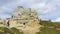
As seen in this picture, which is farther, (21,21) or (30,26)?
(21,21)

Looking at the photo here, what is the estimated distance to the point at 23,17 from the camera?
83750mm

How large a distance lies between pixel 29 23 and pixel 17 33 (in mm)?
13850

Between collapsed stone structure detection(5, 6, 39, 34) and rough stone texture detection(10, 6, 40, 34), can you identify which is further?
collapsed stone structure detection(5, 6, 39, 34)

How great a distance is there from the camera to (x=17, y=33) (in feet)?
219

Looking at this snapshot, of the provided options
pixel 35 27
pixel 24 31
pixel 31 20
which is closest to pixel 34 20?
pixel 31 20

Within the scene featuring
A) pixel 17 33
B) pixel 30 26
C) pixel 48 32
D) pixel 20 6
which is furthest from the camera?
pixel 20 6

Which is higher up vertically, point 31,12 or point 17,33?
point 31,12

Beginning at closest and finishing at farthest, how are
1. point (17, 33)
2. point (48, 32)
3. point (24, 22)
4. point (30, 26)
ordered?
point (17, 33), point (48, 32), point (30, 26), point (24, 22)

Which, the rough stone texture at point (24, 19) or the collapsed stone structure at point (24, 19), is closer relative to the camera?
the rough stone texture at point (24, 19)

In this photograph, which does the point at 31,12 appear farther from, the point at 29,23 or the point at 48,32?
the point at 48,32

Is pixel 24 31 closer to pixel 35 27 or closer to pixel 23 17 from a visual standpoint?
pixel 35 27

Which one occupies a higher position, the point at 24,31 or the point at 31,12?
the point at 31,12

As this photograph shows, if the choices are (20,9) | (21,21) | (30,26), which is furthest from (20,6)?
(30,26)

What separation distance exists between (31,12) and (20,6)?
5.94m
